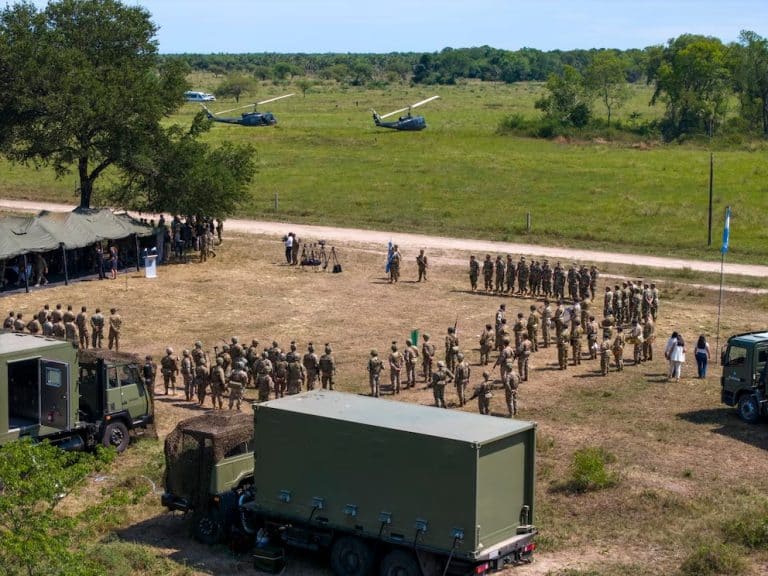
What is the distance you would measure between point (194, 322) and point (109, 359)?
505 inches

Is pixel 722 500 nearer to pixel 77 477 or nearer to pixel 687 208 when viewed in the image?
pixel 77 477

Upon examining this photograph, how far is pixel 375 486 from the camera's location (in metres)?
17.5

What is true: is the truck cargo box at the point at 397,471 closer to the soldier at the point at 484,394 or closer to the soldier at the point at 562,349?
the soldier at the point at 484,394

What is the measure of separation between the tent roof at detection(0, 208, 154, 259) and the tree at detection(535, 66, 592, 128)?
161ft

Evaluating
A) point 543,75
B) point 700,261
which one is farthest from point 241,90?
point 700,261

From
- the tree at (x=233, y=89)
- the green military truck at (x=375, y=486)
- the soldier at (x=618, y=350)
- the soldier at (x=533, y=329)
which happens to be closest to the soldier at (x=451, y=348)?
the soldier at (x=533, y=329)

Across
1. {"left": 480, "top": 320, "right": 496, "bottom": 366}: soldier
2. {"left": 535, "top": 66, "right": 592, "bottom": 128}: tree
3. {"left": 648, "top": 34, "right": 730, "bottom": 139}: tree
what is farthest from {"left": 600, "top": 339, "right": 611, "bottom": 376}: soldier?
{"left": 648, "top": 34, "right": 730, "bottom": 139}: tree

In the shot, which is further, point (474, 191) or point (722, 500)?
point (474, 191)

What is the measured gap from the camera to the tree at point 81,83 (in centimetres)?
4469

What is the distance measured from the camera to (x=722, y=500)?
837 inches

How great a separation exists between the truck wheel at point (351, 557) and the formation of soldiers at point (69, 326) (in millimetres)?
15154

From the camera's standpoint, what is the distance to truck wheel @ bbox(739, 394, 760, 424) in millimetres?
25703

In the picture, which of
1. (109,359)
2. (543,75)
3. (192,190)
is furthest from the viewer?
(543,75)

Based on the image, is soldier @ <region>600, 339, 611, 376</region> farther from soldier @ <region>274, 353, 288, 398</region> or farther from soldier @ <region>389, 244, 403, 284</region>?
soldier @ <region>389, 244, 403, 284</region>
